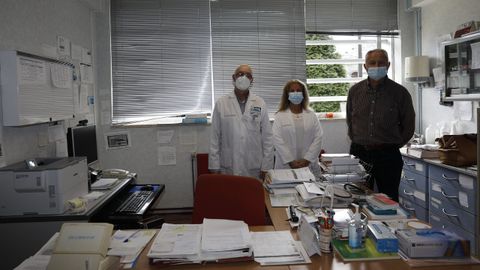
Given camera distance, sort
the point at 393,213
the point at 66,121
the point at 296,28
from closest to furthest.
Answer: the point at 393,213 → the point at 66,121 → the point at 296,28

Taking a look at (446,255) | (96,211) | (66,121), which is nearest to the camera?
(446,255)

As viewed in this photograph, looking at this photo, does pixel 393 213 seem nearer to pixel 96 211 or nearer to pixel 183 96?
pixel 96 211

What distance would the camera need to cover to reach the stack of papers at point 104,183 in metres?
2.61

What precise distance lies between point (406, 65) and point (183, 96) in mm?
2531

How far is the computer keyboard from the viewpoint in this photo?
2.45m

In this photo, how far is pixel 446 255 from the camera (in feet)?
4.55

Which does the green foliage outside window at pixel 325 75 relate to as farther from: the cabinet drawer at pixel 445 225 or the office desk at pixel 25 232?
the office desk at pixel 25 232

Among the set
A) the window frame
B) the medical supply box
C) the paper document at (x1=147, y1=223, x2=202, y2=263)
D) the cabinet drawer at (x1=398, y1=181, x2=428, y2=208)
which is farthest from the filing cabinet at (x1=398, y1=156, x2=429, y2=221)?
the paper document at (x1=147, y1=223, x2=202, y2=263)

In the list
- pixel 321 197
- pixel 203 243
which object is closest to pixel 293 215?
pixel 321 197

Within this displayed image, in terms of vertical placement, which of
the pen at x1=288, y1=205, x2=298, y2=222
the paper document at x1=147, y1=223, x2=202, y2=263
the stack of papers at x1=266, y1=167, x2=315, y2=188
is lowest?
the paper document at x1=147, y1=223, x2=202, y2=263

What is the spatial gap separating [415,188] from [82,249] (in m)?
3.12

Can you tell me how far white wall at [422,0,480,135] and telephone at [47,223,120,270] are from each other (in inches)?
132

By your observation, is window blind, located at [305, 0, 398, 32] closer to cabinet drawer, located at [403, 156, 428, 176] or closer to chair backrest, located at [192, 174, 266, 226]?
cabinet drawer, located at [403, 156, 428, 176]

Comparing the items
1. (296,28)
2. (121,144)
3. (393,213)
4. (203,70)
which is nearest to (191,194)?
(121,144)
